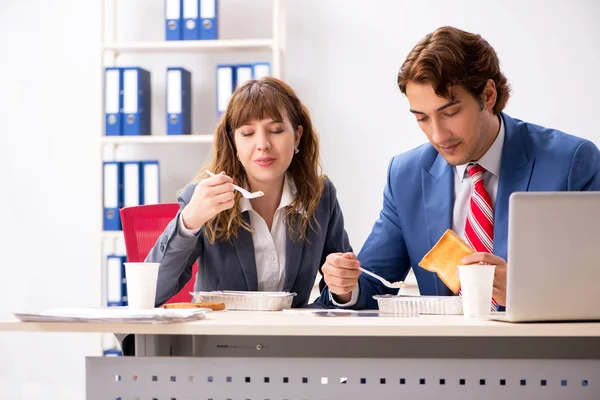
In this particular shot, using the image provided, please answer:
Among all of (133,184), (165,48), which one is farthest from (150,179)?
(165,48)

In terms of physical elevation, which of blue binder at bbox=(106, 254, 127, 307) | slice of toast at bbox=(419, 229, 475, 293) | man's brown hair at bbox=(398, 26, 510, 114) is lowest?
blue binder at bbox=(106, 254, 127, 307)

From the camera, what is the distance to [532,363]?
129cm

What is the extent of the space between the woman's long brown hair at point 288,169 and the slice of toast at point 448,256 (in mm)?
566

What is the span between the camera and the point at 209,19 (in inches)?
137

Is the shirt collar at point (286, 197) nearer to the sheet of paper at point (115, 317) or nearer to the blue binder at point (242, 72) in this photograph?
the sheet of paper at point (115, 317)

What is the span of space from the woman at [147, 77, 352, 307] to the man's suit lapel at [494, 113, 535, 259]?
0.49 m

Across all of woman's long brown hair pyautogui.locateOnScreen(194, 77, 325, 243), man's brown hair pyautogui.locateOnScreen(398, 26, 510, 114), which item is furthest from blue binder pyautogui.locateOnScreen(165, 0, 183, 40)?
man's brown hair pyautogui.locateOnScreen(398, 26, 510, 114)

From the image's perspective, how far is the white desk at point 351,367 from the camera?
124 cm

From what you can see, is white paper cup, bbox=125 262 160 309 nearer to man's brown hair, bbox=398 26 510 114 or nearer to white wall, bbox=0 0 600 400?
man's brown hair, bbox=398 26 510 114

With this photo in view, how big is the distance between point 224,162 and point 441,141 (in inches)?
24.4

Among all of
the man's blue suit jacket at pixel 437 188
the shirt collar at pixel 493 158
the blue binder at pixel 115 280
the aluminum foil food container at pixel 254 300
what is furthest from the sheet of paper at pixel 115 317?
the blue binder at pixel 115 280

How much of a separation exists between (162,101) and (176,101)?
0.83 ft

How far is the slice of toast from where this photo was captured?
5.08 ft

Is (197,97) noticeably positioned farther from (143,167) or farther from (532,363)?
(532,363)
